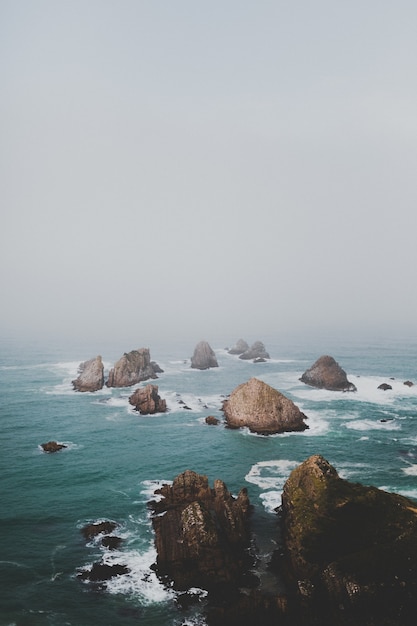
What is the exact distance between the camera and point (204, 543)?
30.0 meters

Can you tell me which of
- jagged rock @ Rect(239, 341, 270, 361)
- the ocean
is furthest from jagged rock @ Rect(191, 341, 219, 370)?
jagged rock @ Rect(239, 341, 270, 361)

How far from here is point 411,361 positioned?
458 feet

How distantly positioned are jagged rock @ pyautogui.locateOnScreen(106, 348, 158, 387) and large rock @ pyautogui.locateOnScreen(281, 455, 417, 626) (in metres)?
72.1

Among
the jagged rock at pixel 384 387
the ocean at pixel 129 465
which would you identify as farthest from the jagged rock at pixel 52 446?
the jagged rock at pixel 384 387

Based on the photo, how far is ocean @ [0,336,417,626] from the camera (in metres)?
28.1

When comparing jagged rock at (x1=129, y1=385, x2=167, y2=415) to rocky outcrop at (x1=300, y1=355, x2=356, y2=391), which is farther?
rocky outcrop at (x1=300, y1=355, x2=356, y2=391)

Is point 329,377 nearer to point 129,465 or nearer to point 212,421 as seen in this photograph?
point 212,421

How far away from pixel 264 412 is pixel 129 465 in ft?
85.9

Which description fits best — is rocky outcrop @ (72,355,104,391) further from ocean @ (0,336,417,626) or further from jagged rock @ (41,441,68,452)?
jagged rock @ (41,441,68,452)

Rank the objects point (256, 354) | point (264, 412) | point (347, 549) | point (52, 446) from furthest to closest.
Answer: point (256, 354) → point (264, 412) → point (52, 446) → point (347, 549)

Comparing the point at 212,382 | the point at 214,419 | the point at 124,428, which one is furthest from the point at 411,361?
the point at 124,428

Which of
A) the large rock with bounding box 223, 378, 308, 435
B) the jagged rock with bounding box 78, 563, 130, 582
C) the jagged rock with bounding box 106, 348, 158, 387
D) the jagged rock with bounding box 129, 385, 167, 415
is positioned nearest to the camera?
the jagged rock with bounding box 78, 563, 130, 582

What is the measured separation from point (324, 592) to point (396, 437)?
4385cm

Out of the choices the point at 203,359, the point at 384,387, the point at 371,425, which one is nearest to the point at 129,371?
the point at 203,359
